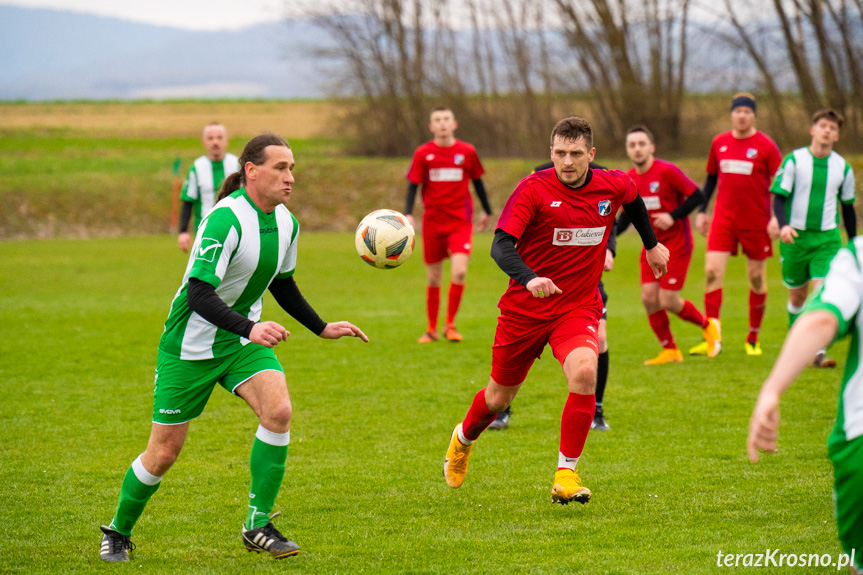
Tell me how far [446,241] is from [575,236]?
237 inches

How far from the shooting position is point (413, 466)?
→ 5.71 m

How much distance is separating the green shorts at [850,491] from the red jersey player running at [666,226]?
213 inches

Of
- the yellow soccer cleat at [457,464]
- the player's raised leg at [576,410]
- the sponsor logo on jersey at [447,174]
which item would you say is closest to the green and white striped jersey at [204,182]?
the sponsor logo on jersey at [447,174]

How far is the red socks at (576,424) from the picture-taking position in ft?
14.8

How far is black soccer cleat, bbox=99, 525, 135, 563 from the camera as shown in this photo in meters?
4.07

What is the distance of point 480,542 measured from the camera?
13.9 feet

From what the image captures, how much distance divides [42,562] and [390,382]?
469 centimetres

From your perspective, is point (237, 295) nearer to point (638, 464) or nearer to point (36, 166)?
point (638, 464)

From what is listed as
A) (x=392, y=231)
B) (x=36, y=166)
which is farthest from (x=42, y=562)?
(x=36, y=166)

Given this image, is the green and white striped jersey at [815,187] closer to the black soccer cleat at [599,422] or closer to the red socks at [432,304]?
the black soccer cleat at [599,422]

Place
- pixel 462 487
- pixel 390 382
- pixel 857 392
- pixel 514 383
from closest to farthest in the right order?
1. pixel 857 392
2. pixel 514 383
3. pixel 462 487
4. pixel 390 382

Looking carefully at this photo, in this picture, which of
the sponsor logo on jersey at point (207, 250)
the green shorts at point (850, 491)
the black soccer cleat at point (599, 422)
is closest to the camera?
the green shorts at point (850, 491)

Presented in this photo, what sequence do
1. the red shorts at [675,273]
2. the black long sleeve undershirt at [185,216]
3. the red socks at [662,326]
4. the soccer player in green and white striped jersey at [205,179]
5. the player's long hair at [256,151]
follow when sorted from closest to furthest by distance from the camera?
the player's long hair at [256,151]
the red shorts at [675,273]
the red socks at [662,326]
the soccer player in green and white striped jersey at [205,179]
the black long sleeve undershirt at [185,216]

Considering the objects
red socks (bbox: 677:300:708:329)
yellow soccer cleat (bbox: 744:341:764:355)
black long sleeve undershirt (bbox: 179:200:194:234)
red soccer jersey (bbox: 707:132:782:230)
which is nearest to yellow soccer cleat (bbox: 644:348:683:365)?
red socks (bbox: 677:300:708:329)
